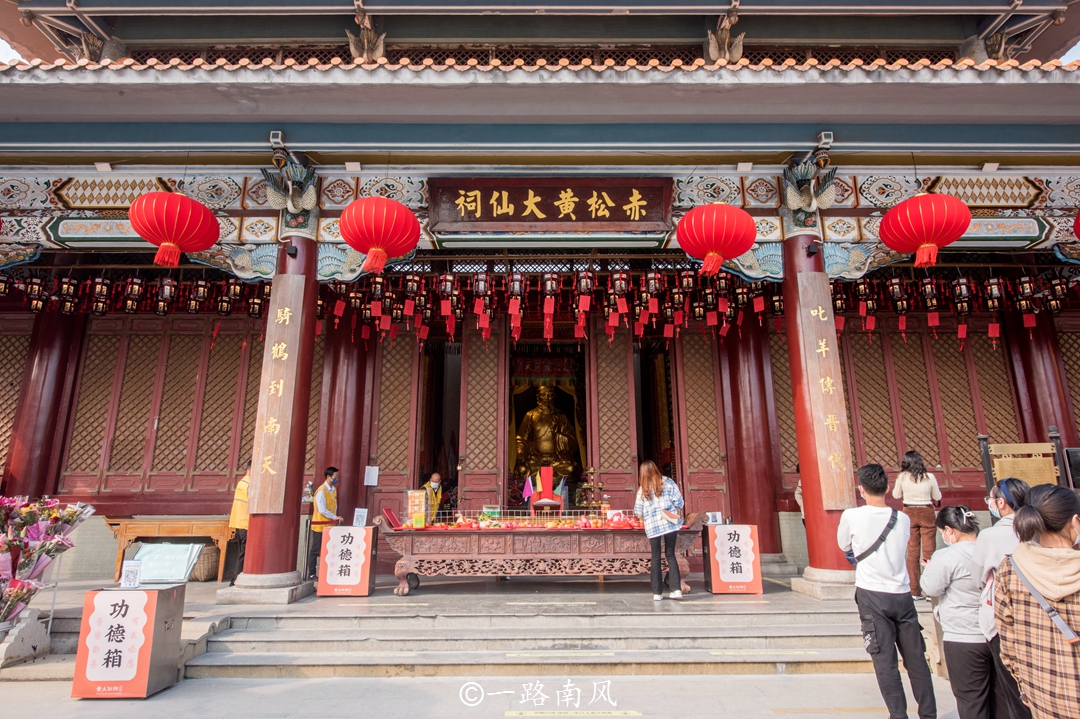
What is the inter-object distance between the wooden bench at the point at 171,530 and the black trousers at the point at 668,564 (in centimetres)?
550

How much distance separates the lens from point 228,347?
8703mm

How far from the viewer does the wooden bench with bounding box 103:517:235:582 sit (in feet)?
24.3

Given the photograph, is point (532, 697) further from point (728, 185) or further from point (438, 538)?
point (728, 185)

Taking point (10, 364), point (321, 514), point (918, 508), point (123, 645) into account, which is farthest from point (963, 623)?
point (10, 364)

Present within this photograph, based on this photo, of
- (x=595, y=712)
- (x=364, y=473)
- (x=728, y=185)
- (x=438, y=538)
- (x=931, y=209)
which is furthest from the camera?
(x=364, y=473)

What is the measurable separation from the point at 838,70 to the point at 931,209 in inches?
59.6

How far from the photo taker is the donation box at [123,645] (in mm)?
3555

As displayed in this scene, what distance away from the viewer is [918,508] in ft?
18.8

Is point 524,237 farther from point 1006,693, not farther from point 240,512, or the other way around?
point 1006,693

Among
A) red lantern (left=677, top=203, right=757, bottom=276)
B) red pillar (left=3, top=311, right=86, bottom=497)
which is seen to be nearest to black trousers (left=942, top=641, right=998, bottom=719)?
red lantern (left=677, top=203, right=757, bottom=276)

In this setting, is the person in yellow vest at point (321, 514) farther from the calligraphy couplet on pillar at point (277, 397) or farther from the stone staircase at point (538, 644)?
the stone staircase at point (538, 644)

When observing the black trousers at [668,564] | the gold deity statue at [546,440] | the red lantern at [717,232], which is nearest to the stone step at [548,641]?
the black trousers at [668,564]

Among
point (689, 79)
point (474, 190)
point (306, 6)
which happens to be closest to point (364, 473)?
point (474, 190)

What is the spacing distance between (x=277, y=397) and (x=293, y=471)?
76cm
